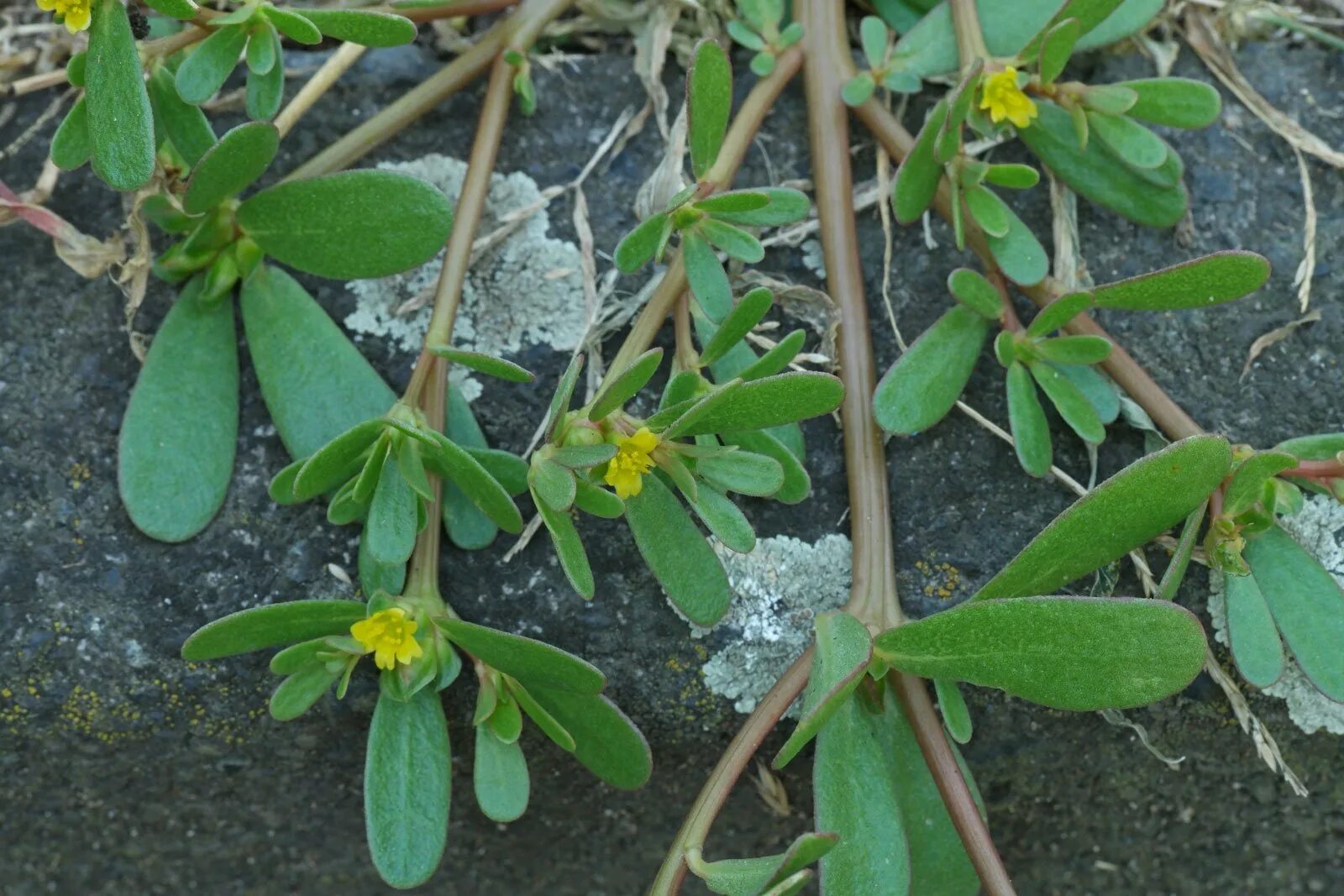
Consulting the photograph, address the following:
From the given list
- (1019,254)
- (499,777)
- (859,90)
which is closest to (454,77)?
(859,90)

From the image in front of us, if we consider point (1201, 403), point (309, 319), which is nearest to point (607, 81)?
point (309, 319)

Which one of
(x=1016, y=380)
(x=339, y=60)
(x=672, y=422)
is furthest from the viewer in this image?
(x=339, y=60)

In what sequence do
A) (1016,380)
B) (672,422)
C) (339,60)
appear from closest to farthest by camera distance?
(672,422), (1016,380), (339,60)

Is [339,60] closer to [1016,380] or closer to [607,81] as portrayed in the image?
[607,81]

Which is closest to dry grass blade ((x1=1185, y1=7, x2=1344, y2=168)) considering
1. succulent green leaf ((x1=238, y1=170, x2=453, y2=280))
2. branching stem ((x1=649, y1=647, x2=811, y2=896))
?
branching stem ((x1=649, y1=647, x2=811, y2=896))

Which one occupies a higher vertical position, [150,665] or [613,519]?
[613,519]

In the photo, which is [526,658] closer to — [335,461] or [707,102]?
[335,461]

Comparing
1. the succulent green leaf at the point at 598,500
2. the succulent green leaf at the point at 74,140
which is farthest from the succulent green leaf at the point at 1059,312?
the succulent green leaf at the point at 74,140
